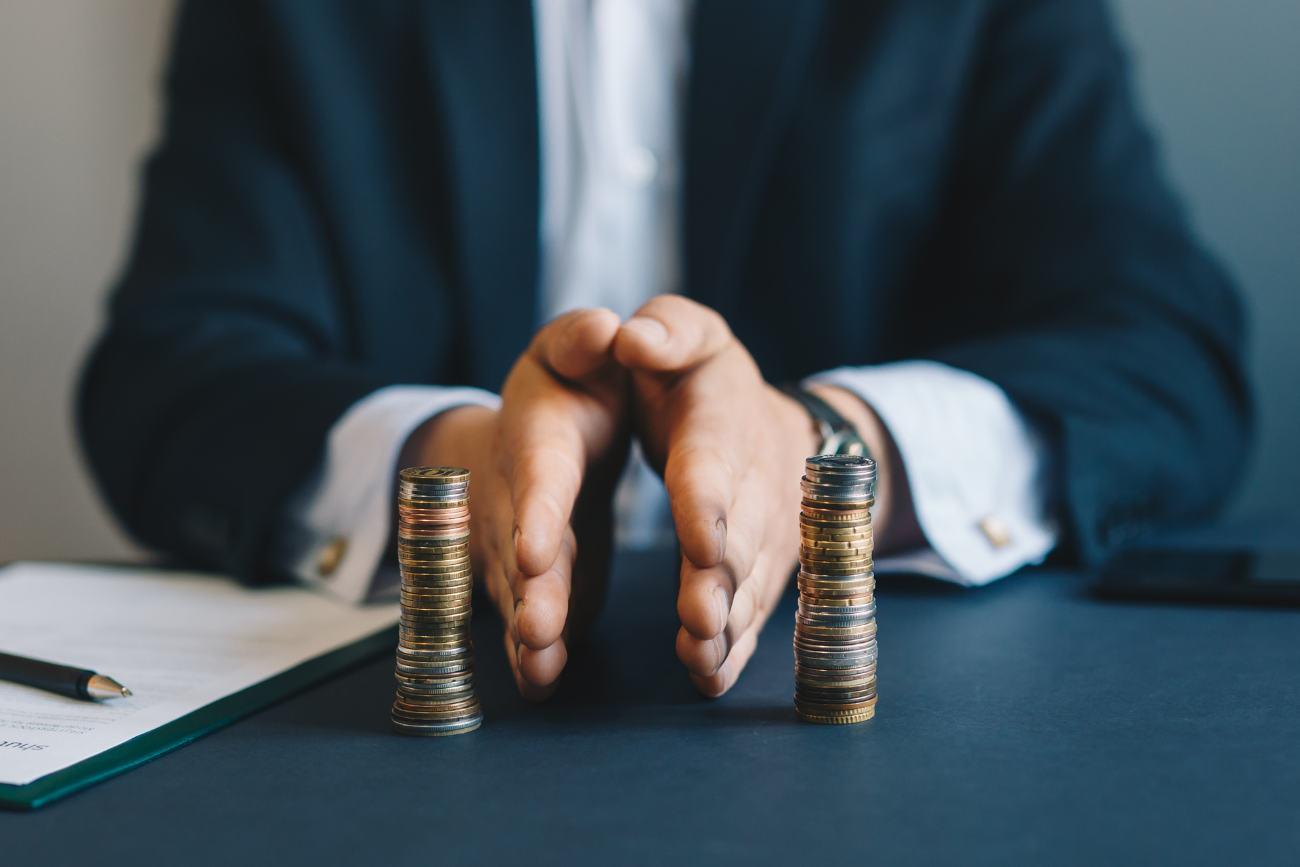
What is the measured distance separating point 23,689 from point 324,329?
2.60ft

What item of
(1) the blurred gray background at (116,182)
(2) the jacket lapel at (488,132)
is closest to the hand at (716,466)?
(2) the jacket lapel at (488,132)

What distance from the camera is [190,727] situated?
535mm

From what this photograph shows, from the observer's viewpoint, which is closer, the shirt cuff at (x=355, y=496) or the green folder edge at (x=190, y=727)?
the green folder edge at (x=190, y=727)

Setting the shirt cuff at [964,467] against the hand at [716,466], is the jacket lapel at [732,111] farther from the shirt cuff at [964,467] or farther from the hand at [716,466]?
the hand at [716,466]

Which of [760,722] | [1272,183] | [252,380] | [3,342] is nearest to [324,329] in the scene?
[252,380]

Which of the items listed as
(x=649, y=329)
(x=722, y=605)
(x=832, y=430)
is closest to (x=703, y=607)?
(x=722, y=605)

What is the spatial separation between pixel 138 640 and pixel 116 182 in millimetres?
1570

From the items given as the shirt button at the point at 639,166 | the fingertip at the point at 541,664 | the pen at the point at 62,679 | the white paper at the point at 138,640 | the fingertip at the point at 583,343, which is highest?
the shirt button at the point at 639,166

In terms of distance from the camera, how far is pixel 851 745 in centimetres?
50

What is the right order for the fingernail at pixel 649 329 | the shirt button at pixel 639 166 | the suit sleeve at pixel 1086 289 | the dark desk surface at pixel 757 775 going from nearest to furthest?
1. the dark desk surface at pixel 757 775
2. the fingernail at pixel 649 329
3. the suit sleeve at pixel 1086 289
4. the shirt button at pixel 639 166

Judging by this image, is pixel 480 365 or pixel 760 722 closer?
pixel 760 722

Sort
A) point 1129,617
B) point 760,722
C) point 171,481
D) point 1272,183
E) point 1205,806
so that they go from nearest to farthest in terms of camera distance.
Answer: point 1205,806 < point 760,722 < point 1129,617 < point 171,481 < point 1272,183

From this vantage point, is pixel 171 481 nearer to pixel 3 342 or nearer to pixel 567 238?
pixel 567 238

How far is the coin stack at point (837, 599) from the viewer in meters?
0.53
